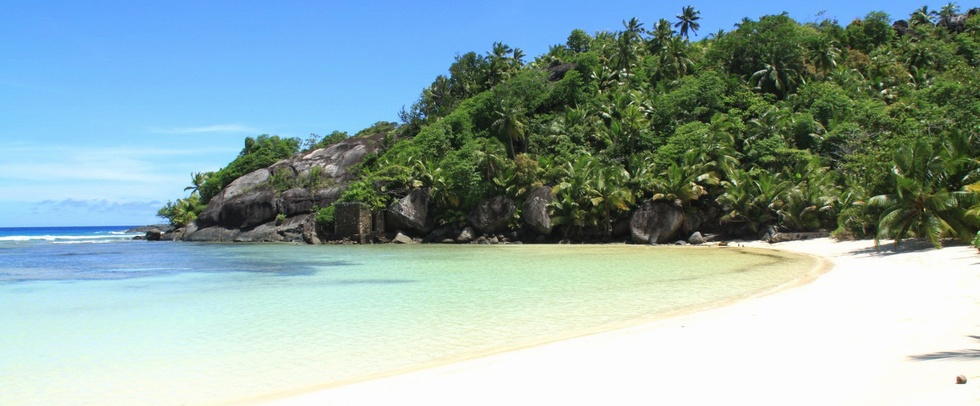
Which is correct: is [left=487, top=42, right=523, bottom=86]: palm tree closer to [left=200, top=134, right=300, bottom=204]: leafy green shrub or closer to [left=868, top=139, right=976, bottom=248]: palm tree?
[left=200, top=134, right=300, bottom=204]: leafy green shrub

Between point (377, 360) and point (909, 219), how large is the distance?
17.9 meters

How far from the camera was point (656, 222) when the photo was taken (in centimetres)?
3644

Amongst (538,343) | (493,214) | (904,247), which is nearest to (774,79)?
(493,214)

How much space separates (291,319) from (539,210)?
31162mm

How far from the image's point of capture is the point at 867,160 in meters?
23.9

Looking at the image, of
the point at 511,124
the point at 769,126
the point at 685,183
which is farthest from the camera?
the point at 511,124

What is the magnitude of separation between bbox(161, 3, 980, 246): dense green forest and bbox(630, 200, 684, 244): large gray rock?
0.91 m

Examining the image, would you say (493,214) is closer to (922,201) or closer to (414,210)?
(414,210)

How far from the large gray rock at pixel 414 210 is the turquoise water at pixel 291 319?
2606 centimetres

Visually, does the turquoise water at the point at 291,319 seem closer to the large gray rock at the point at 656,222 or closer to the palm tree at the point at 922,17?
the large gray rock at the point at 656,222

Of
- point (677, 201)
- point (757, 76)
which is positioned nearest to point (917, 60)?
point (757, 76)

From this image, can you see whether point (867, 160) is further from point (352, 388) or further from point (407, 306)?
point (352, 388)

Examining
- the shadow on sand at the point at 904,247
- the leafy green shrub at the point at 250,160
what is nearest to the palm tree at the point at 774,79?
the shadow on sand at the point at 904,247

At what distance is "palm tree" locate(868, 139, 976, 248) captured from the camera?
1700cm
